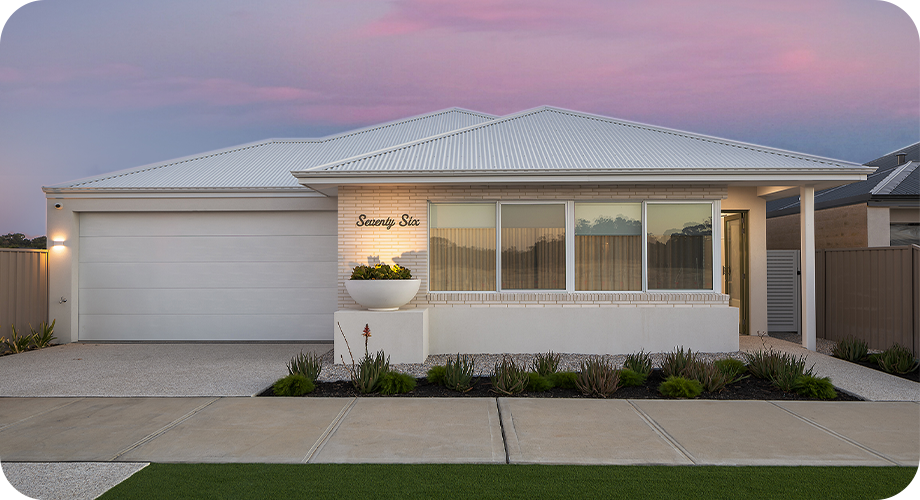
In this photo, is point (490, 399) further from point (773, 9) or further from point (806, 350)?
point (773, 9)

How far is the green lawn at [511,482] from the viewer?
369cm

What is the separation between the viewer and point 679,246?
9.46 m

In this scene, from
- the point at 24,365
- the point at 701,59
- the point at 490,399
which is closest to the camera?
the point at 490,399

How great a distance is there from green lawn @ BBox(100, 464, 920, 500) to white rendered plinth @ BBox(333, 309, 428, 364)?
13.9ft

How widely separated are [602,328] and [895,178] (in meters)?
9.59

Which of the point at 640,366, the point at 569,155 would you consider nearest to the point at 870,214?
the point at 569,155

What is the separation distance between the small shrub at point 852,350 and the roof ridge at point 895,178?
16.4 ft

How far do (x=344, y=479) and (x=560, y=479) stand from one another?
5.11 feet

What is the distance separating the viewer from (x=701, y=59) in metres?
18.2

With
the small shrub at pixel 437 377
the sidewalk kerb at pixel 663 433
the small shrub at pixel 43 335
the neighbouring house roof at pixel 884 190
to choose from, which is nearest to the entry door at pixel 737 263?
the neighbouring house roof at pixel 884 190

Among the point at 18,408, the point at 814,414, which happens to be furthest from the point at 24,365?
the point at 814,414

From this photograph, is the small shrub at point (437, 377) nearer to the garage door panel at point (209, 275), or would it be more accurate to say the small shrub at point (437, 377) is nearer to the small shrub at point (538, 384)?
the small shrub at point (538, 384)

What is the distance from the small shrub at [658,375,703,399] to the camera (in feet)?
21.0

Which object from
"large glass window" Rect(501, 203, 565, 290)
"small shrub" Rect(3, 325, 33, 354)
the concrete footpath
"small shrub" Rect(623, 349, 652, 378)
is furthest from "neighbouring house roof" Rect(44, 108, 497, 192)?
"small shrub" Rect(623, 349, 652, 378)
